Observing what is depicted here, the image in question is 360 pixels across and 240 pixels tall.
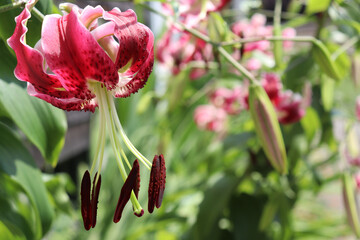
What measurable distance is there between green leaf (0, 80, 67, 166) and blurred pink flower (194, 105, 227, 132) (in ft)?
2.05

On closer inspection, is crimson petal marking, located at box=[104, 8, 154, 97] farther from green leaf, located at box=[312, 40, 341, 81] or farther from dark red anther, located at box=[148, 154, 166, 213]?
green leaf, located at box=[312, 40, 341, 81]

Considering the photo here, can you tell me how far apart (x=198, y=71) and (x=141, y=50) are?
487 millimetres

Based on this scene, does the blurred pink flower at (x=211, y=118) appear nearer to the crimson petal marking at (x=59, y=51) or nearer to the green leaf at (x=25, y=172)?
the green leaf at (x=25, y=172)

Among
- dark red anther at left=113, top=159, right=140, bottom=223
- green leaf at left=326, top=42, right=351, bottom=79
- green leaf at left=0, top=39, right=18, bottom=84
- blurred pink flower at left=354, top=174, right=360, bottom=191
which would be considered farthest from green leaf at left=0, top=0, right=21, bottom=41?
blurred pink flower at left=354, top=174, right=360, bottom=191

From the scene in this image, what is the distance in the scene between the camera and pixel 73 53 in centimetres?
25

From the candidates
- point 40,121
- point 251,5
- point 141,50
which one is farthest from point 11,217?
point 251,5

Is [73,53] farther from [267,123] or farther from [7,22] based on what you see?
[267,123]

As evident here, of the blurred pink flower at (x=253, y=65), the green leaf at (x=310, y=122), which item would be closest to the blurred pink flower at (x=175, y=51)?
the blurred pink flower at (x=253, y=65)

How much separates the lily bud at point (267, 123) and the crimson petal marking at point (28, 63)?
0.19 meters

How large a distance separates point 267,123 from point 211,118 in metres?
0.59

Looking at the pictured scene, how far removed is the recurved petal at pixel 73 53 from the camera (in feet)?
0.78

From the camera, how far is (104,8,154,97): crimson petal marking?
0.83 feet

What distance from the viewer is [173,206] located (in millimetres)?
920

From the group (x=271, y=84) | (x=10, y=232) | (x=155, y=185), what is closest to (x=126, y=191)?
(x=155, y=185)
